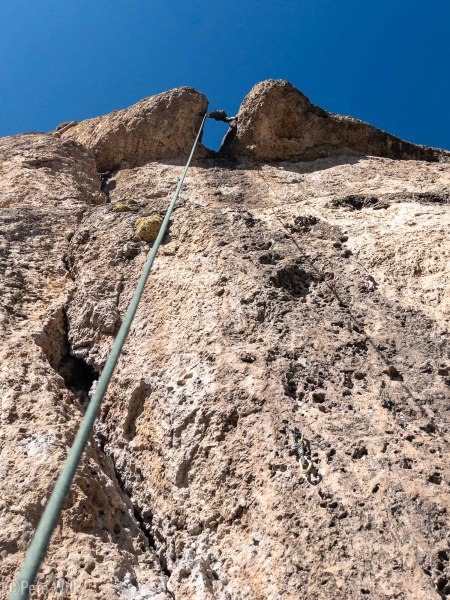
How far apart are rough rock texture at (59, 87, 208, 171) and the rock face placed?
393cm

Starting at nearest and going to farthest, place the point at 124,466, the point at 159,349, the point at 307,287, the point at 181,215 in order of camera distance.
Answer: the point at 124,466 → the point at 159,349 → the point at 307,287 → the point at 181,215

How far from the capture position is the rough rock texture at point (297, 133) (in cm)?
1389

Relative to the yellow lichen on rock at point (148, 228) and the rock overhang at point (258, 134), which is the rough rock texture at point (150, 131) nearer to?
the rock overhang at point (258, 134)

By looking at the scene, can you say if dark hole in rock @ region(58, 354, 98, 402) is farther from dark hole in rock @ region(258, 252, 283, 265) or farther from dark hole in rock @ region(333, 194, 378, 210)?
dark hole in rock @ region(333, 194, 378, 210)

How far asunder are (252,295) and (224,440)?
2.34 meters

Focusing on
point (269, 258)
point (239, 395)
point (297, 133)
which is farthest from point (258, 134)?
point (239, 395)

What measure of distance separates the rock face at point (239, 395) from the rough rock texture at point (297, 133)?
10.4ft

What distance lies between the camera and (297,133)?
14.3 m

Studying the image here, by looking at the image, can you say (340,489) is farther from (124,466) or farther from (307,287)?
(307,287)

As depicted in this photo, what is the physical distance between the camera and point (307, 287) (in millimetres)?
8156

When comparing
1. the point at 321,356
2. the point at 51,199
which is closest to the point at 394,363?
the point at 321,356

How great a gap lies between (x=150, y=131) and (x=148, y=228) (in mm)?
5658

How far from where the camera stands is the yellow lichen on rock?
9844mm

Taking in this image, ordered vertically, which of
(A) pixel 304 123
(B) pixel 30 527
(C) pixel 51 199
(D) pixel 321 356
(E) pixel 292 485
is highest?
(A) pixel 304 123
